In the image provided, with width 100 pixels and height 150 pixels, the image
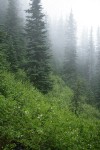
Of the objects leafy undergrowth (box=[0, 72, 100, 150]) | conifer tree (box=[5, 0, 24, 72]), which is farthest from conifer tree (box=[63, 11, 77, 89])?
leafy undergrowth (box=[0, 72, 100, 150])

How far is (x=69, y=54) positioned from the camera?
2064 inches

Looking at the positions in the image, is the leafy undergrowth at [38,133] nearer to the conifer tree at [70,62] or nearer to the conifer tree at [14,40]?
the conifer tree at [14,40]

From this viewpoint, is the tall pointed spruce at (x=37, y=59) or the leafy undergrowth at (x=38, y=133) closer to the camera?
the leafy undergrowth at (x=38, y=133)

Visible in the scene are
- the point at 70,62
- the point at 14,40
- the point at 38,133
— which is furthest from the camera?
the point at 70,62

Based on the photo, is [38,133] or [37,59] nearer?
[38,133]

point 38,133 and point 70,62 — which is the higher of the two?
point 38,133

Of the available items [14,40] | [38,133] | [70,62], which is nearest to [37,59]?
[14,40]

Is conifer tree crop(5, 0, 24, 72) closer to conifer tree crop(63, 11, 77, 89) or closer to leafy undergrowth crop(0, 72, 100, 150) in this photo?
conifer tree crop(63, 11, 77, 89)

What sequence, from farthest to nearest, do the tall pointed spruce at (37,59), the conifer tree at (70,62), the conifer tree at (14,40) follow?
the conifer tree at (70,62)
the conifer tree at (14,40)
the tall pointed spruce at (37,59)

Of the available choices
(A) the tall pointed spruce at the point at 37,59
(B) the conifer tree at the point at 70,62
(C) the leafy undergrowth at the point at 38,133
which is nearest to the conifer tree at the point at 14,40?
(A) the tall pointed spruce at the point at 37,59

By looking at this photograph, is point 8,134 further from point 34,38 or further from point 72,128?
point 34,38

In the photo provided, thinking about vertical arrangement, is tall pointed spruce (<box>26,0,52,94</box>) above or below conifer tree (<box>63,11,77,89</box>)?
above

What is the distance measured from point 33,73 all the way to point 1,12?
36.0 meters

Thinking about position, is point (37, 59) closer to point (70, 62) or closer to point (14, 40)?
point (14, 40)
